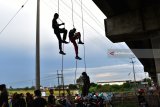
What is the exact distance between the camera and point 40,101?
9.04m

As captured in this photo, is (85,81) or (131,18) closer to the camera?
(131,18)

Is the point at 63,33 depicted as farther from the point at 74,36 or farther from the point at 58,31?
the point at 74,36

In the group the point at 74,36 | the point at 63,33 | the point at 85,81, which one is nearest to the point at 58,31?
the point at 63,33

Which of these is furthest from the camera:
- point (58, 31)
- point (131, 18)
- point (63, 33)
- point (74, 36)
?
point (74, 36)

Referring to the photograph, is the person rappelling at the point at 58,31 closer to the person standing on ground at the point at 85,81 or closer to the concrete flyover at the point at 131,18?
the person standing on ground at the point at 85,81

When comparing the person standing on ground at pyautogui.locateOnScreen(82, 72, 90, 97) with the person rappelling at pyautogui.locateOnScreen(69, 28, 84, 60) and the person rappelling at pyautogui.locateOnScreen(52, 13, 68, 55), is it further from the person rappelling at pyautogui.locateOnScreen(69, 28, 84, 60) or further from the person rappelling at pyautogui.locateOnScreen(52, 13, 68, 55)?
the person rappelling at pyautogui.locateOnScreen(52, 13, 68, 55)

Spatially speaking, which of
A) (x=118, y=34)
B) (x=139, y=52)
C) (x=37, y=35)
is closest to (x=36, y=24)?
(x=37, y=35)

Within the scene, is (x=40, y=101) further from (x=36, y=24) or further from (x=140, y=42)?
(x=36, y=24)

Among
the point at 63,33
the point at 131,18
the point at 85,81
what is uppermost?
the point at 131,18

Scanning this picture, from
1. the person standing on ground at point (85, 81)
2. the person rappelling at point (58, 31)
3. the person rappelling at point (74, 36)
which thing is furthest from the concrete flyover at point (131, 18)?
the person standing on ground at point (85, 81)

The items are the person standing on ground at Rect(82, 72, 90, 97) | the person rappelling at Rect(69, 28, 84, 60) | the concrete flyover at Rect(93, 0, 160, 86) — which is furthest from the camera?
the person standing on ground at Rect(82, 72, 90, 97)

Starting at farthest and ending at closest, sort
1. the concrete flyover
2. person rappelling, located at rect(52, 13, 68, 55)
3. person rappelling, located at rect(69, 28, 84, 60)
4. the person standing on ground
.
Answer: the person standing on ground → person rappelling, located at rect(69, 28, 84, 60) → person rappelling, located at rect(52, 13, 68, 55) → the concrete flyover

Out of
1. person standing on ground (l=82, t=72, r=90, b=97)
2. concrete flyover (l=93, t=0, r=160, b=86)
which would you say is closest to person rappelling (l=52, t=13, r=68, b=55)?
person standing on ground (l=82, t=72, r=90, b=97)

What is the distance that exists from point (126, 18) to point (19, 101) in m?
5.40
